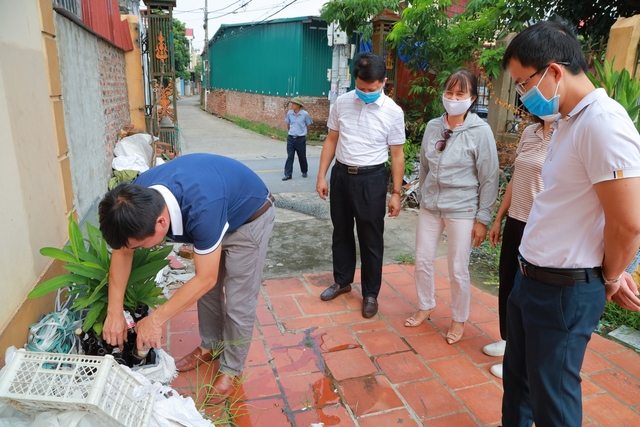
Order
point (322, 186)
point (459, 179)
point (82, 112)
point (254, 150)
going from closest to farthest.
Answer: point (459, 179)
point (322, 186)
point (82, 112)
point (254, 150)

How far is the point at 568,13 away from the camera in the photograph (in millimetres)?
6266

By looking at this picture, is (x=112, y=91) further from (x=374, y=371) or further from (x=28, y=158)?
(x=374, y=371)

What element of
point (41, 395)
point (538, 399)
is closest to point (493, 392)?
point (538, 399)

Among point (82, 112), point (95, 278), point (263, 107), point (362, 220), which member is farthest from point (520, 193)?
point (263, 107)

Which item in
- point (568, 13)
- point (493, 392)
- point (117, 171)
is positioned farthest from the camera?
point (568, 13)

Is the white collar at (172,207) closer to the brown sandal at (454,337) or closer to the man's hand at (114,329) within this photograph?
the man's hand at (114,329)

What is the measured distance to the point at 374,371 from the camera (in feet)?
8.73

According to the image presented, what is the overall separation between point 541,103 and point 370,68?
1573mm

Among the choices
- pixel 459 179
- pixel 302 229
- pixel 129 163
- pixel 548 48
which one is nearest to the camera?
pixel 548 48

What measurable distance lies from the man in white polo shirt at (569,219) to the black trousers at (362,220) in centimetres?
148

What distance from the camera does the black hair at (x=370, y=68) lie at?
2.97 meters

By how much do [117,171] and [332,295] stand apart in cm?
316

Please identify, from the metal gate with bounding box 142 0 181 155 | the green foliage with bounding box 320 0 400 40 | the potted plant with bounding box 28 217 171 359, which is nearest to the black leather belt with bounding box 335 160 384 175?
the potted plant with bounding box 28 217 171 359

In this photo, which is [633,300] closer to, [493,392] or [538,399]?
[538,399]
